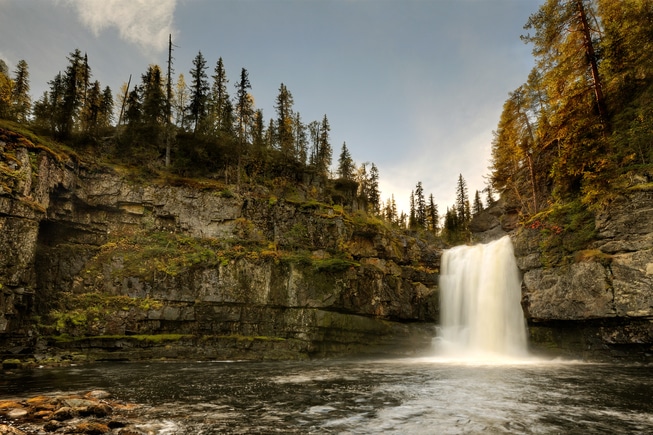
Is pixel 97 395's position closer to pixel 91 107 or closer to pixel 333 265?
pixel 333 265

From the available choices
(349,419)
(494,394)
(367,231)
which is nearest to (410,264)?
(367,231)

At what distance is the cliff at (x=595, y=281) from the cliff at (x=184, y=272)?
38.9 ft

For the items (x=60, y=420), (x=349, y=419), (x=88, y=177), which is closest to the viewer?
(x=60, y=420)

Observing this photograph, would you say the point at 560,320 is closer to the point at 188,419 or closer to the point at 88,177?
the point at 188,419

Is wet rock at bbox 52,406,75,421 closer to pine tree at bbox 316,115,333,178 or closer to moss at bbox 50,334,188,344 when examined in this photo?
moss at bbox 50,334,188,344

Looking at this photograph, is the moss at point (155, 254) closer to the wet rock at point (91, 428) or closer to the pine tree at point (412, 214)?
the wet rock at point (91, 428)

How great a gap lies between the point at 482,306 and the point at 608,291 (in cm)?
1134

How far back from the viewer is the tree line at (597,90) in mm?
22062

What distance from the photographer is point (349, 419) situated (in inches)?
373

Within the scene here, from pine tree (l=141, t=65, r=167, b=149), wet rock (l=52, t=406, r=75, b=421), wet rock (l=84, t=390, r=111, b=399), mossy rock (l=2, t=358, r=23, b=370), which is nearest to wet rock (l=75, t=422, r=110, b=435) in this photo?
wet rock (l=52, t=406, r=75, b=421)

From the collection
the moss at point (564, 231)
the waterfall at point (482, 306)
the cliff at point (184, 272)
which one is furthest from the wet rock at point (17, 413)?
the waterfall at point (482, 306)

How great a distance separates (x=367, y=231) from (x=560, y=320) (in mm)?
17752

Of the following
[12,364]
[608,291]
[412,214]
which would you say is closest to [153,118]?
[12,364]

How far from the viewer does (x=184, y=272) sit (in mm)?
28547
